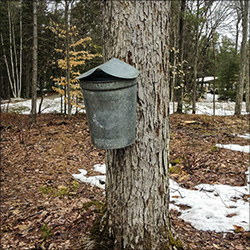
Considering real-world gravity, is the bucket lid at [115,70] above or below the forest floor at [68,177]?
above

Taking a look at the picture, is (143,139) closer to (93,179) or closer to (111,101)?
(111,101)

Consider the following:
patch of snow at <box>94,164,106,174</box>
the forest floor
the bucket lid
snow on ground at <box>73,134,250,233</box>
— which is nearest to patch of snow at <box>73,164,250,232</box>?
snow on ground at <box>73,134,250,233</box>

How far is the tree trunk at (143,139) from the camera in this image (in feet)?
5.57

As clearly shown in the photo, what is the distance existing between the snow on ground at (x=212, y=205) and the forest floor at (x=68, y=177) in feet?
0.44

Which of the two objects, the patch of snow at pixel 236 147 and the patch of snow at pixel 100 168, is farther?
the patch of snow at pixel 236 147

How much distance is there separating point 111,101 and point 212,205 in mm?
2584

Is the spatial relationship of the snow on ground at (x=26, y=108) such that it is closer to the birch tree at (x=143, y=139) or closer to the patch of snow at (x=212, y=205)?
the patch of snow at (x=212, y=205)

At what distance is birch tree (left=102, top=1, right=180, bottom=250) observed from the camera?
5.57 feet

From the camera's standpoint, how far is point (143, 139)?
69.7 inches

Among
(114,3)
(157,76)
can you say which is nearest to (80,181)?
(157,76)

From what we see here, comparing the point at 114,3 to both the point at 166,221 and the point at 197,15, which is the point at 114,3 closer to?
the point at 166,221

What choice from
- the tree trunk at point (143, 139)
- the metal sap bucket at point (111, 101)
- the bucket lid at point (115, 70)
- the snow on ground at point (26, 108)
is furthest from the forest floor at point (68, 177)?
the snow on ground at point (26, 108)

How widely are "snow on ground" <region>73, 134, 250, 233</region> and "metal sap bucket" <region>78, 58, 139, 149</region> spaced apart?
1.93m

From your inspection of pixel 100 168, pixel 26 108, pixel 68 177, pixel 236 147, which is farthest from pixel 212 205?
pixel 26 108
